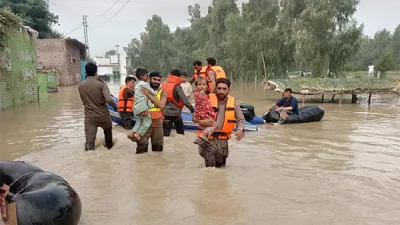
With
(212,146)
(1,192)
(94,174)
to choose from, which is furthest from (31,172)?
(212,146)

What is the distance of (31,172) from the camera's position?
3799 millimetres

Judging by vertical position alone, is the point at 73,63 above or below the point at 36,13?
below

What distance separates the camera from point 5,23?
13453 millimetres

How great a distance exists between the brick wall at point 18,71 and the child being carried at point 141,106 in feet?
33.6

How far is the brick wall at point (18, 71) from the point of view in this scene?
1408 cm

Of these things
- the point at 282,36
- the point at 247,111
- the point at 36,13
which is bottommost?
the point at 247,111

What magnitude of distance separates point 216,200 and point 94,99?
286cm

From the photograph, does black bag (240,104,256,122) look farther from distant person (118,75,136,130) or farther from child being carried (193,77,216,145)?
child being carried (193,77,216,145)

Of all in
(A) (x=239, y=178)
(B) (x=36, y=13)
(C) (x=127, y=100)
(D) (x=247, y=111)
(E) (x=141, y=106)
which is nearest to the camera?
(A) (x=239, y=178)

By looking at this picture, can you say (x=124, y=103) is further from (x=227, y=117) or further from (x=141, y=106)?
(x=227, y=117)

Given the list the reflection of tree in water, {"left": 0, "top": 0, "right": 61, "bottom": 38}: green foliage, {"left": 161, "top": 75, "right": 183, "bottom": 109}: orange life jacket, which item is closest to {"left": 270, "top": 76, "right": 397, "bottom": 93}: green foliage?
{"left": 161, "top": 75, "right": 183, "bottom": 109}: orange life jacket

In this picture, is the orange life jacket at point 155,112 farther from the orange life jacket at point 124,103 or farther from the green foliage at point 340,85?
the green foliage at point 340,85

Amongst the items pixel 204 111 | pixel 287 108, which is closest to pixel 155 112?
pixel 204 111

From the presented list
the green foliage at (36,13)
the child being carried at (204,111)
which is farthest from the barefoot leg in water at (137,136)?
the green foliage at (36,13)
